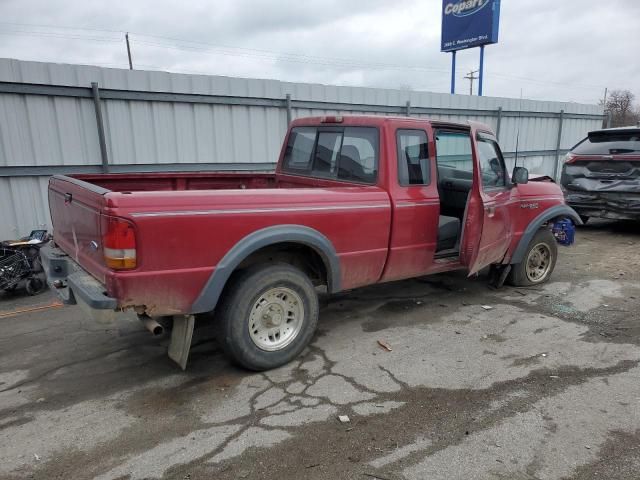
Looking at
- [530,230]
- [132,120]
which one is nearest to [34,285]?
[132,120]

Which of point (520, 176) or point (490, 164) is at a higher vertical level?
point (490, 164)

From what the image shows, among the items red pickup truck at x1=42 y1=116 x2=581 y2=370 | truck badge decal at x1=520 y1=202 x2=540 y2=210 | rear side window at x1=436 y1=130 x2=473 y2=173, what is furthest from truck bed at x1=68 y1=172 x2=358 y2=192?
truck badge decal at x1=520 y1=202 x2=540 y2=210

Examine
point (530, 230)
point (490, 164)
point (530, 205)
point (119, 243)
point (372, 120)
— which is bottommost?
point (530, 230)

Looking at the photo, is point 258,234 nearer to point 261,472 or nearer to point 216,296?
point 216,296

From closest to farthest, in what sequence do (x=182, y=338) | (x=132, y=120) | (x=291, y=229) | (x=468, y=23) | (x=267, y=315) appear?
1. (x=182, y=338)
2. (x=291, y=229)
3. (x=267, y=315)
4. (x=132, y=120)
5. (x=468, y=23)

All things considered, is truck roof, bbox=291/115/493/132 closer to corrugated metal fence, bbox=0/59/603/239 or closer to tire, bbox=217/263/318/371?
tire, bbox=217/263/318/371

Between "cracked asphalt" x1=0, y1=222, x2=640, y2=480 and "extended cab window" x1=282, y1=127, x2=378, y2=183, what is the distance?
4.97 ft

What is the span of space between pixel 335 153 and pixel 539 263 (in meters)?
3.15

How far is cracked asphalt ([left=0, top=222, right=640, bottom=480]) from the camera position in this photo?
2.71 meters

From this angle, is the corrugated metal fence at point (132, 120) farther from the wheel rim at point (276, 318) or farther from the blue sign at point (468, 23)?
the blue sign at point (468, 23)

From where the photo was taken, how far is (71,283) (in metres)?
3.37

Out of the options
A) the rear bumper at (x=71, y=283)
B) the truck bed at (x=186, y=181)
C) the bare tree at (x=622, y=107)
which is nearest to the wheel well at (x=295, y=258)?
Answer: the truck bed at (x=186, y=181)

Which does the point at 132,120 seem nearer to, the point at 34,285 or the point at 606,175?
the point at 34,285

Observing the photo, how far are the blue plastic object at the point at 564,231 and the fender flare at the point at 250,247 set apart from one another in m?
3.84
